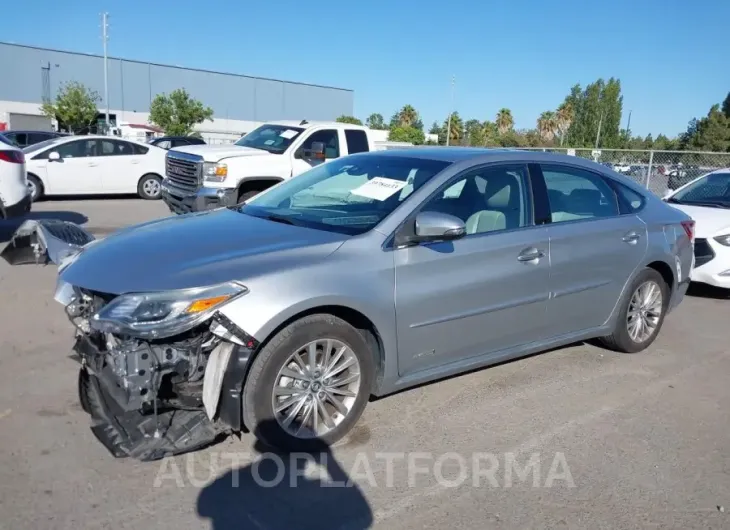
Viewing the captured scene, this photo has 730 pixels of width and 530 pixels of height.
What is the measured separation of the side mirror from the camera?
378 centimetres

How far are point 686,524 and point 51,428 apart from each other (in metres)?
3.42

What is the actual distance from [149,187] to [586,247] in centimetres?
1287

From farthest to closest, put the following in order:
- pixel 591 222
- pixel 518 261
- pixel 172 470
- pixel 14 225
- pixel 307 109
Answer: pixel 307 109 → pixel 14 225 → pixel 591 222 → pixel 518 261 → pixel 172 470

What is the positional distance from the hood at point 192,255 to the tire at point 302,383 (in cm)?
37

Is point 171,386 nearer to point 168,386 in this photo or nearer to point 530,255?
point 168,386

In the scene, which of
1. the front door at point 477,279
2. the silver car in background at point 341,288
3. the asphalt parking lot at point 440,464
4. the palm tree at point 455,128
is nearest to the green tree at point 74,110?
the palm tree at point 455,128

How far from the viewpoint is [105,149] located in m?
14.9

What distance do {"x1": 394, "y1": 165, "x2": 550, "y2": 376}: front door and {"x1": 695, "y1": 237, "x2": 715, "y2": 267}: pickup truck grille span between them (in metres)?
3.78

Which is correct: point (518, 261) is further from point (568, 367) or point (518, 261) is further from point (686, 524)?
point (686, 524)

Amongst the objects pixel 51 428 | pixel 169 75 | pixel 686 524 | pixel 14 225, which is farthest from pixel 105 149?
pixel 169 75

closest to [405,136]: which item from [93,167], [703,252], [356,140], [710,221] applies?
[93,167]

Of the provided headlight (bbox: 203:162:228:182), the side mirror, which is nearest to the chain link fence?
headlight (bbox: 203:162:228:182)

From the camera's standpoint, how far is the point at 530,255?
4.42m

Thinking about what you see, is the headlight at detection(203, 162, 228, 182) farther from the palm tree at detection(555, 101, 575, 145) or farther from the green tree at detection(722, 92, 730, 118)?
the palm tree at detection(555, 101, 575, 145)
